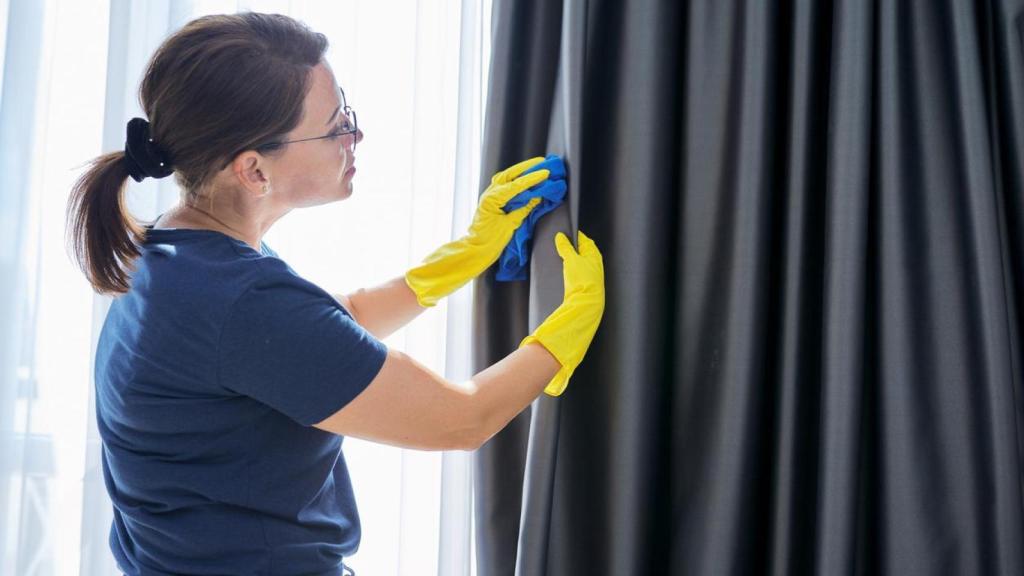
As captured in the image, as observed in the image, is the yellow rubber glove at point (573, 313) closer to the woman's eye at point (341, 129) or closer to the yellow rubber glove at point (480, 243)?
the yellow rubber glove at point (480, 243)

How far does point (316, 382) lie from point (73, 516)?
77 centimetres

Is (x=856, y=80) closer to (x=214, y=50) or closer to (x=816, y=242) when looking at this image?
(x=816, y=242)

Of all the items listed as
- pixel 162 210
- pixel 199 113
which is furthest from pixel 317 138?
pixel 162 210

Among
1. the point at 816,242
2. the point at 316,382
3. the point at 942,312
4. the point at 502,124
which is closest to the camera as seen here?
the point at 316,382

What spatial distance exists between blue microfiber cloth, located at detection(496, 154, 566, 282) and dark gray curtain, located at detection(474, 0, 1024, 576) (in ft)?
0.07

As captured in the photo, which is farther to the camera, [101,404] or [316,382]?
[101,404]

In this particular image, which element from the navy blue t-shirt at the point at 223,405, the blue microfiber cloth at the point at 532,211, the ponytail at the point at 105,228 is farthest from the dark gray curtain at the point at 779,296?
the ponytail at the point at 105,228

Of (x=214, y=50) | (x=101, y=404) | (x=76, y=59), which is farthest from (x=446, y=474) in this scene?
(x=76, y=59)

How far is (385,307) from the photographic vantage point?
136 cm

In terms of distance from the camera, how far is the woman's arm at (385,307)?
136 cm

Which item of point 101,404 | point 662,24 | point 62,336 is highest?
point 662,24

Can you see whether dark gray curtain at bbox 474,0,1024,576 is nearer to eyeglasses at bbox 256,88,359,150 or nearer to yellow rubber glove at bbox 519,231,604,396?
yellow rubber glove at bbox 519,231,604,396

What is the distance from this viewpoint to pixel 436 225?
5.00ft

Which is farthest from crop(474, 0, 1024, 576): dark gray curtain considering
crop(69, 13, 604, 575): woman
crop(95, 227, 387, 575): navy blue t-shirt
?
crop(95, 227, 387, 575): navy blue t-shirt
